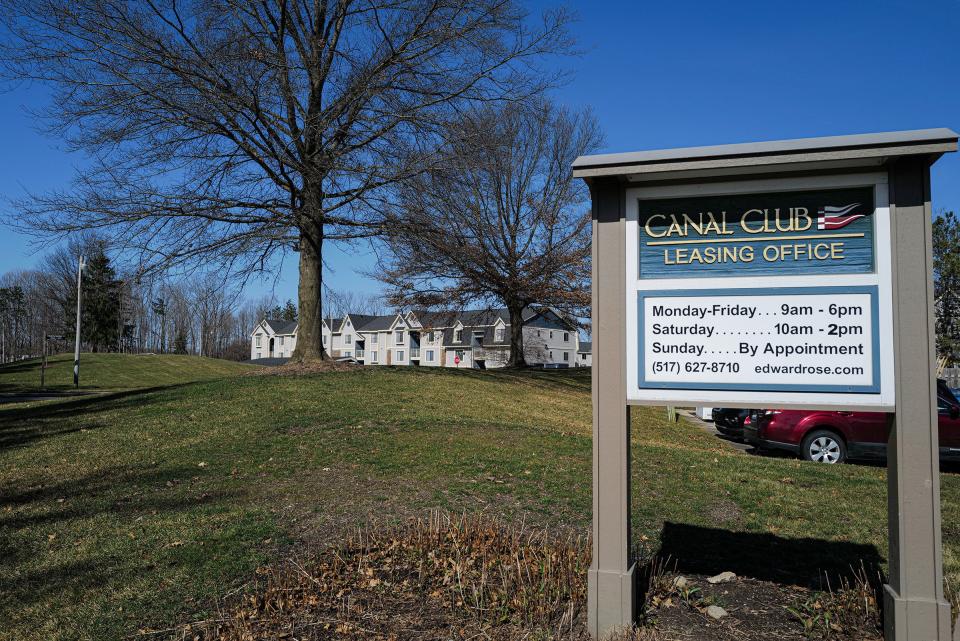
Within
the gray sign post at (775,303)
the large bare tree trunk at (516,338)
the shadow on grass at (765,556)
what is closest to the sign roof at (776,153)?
the gray sign post at (775,303)

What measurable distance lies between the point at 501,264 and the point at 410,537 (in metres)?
24.8

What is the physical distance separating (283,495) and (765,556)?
4.33 meters

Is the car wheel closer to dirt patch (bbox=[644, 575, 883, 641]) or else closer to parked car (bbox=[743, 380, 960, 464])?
parked car (bbox=[743, 380, 960, 464])

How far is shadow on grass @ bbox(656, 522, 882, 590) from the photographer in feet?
15.1

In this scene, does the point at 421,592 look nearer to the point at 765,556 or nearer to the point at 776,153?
the point at 765,556

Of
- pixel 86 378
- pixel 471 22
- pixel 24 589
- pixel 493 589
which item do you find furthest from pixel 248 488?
pixel 86 378

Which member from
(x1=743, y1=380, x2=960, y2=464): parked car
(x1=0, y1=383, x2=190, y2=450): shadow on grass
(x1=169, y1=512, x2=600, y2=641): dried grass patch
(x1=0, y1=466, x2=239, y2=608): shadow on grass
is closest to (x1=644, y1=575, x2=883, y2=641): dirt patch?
(x1=169, y1=512, x2=600, y2=641): dried grass patch

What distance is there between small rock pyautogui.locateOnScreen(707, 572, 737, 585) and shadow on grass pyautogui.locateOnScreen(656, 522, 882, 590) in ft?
0.42

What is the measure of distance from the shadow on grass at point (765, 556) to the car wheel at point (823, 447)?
22.1 ft

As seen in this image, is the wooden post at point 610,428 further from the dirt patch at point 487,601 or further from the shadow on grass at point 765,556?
the shadow on grass at point 765,556

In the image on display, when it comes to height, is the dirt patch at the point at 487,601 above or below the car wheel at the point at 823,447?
above

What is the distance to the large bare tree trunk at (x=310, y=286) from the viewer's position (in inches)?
685

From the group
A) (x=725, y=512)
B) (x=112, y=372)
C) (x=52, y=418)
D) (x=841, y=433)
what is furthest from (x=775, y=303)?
(x=112, y=372)

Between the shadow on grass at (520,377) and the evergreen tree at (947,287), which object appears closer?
the shadow on grass at (520,377)
